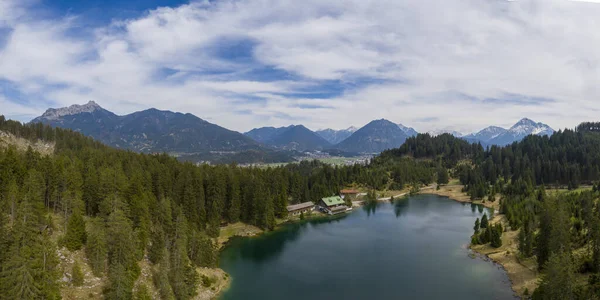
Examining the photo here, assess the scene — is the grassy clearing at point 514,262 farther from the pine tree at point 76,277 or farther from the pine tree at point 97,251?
the pine tree at point 76,277

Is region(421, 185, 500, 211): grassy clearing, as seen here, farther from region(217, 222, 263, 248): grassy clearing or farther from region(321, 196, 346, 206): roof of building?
region(217, 222, 263, 248): grassy clearing

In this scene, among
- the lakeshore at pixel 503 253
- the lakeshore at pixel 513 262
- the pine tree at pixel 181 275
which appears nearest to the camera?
the pine tree at pixel 181 275

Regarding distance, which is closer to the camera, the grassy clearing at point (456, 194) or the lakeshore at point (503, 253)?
the lakeshore at point (503, 253)

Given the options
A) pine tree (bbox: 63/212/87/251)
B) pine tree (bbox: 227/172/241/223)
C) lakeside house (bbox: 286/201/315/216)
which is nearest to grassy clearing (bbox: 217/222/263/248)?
pine tree (bbox: 227/172/241/223)

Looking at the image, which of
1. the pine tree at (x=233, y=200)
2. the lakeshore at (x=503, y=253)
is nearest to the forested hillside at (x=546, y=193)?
the lakeshore at (x=503, y=253)

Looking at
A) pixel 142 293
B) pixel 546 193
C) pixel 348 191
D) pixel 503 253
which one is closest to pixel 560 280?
pixel 503 253
